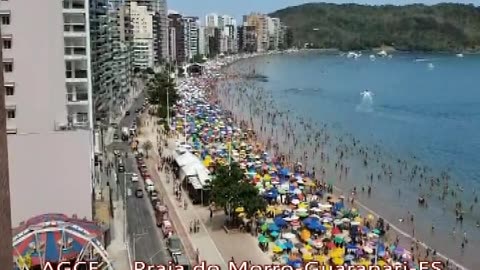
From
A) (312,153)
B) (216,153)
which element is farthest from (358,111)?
(216,153)

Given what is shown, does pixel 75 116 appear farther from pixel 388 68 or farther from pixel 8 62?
pixel 388 68

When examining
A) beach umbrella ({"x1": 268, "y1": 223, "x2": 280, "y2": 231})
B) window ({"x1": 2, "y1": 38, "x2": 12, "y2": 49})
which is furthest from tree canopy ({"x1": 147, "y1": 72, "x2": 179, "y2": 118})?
window ({"x1": 2, "y1": 38, "x2": 12, "y2": 49})

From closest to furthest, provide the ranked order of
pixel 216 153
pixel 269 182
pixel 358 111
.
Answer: pixel 269 182
pixel 216 153
pixel 358 111

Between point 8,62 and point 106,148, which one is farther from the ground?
point 8,62

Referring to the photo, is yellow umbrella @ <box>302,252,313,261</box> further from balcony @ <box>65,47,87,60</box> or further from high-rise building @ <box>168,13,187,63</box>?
high-rise building @ <box>168,13,187,63</box>

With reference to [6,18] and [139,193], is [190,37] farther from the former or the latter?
[6,18]

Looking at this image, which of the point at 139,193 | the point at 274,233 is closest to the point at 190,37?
the point at 139,193

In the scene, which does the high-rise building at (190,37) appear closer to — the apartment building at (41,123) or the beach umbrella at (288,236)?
the beach umbrella at (288,236)
